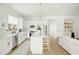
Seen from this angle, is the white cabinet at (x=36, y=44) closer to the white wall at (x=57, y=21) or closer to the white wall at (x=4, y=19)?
the white wall at (x=57, y=21)

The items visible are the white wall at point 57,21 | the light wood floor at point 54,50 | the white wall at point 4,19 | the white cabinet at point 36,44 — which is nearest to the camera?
the white wall at point 57,21

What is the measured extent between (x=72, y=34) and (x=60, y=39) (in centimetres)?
48

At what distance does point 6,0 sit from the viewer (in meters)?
1.44

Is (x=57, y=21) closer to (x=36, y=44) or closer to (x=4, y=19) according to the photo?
(x=36, y=44)

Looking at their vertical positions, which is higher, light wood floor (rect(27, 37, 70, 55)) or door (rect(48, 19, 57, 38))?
door (rect(48, 19, 57, 38))

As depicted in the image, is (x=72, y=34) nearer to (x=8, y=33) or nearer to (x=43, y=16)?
(x=43, y=16)

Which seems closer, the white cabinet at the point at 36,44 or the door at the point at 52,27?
the door at the point at 52,27

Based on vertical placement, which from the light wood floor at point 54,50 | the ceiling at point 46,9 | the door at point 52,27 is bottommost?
the light wood floor at point 54,50

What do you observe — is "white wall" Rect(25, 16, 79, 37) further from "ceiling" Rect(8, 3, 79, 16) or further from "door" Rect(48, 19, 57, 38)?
"ceiling" Rect(8, 3, 79, 16)

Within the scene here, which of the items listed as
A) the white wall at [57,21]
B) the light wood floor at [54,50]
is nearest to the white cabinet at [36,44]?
the light wood floor at [54,50]

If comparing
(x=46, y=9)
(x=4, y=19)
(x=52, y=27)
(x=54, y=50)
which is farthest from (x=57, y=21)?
(x=4, y=19)

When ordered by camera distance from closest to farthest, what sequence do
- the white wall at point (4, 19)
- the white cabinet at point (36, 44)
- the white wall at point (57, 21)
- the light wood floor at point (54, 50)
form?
1. the white wall at point (57, 21)
2. the white wall at point (4, 19)
3. the light wood floor at point (54, 50)
4. the white cabinet at point (36, 44)

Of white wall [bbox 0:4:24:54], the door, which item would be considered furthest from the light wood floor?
white wall [bbox 0:4:24:54]

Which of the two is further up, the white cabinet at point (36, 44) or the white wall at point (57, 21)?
the white wall at point (57, 21)
